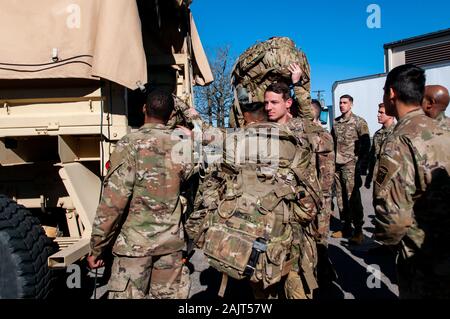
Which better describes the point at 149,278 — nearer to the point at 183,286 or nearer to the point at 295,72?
the point at 183,286

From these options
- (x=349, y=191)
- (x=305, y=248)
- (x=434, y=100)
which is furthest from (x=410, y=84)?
(x=349, y=191)

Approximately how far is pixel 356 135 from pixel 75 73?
454cm

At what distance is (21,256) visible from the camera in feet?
8.04

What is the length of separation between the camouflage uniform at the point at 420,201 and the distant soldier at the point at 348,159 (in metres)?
3.58

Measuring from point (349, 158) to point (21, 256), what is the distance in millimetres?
4728

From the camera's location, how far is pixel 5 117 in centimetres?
280

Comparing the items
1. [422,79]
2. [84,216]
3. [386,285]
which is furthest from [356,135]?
[84,216]

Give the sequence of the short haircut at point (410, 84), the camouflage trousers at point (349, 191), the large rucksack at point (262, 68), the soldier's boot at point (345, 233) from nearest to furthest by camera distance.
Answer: the short haircut at point (410, 84), the large rucksack at point (262, 68), the camouflage trousers at point (349, 191), the soldier's boot at point (345, 233)

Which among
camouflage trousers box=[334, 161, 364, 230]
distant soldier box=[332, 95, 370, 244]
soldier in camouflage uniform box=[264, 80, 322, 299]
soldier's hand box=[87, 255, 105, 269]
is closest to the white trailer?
distant soldier box=[332, 95, 370, 244]

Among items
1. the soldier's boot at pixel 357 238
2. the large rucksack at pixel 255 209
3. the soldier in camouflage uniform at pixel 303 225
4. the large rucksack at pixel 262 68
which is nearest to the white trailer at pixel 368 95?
the soldier's boot at pixel 357 238

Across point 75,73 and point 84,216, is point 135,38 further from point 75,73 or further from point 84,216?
point 84,216

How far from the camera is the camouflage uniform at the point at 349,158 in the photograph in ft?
18.4

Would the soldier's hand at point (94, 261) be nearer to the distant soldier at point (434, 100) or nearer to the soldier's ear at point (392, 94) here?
the soldier's ear at point (392, 94)
